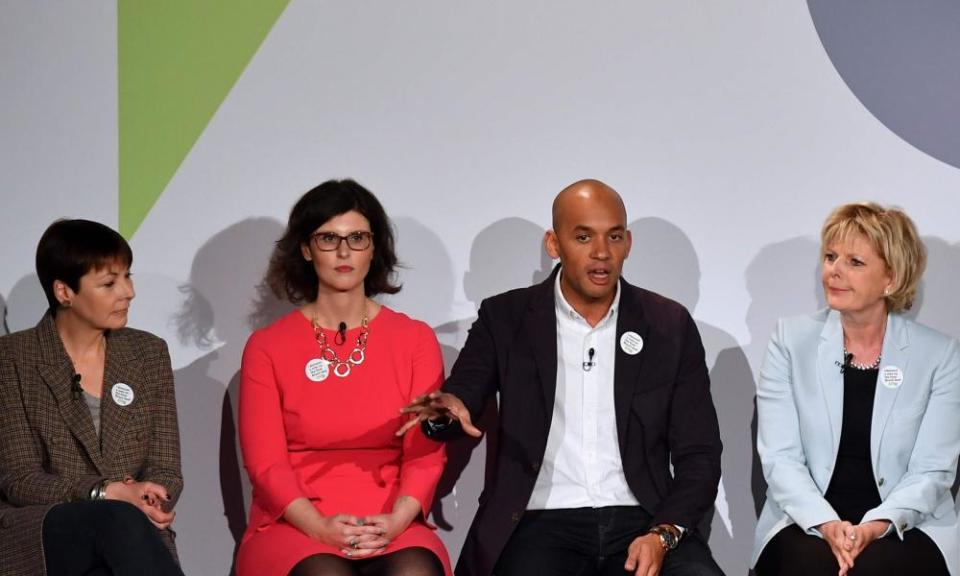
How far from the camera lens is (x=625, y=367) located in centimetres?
402

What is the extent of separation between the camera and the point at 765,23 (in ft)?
15.0

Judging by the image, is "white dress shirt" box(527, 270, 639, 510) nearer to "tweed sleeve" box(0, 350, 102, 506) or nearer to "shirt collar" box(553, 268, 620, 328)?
"shirt collar" box(553, 268, 620, 328)

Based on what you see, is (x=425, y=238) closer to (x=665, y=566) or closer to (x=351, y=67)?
(x=351, y=67)

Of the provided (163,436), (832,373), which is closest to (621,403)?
(832,373)

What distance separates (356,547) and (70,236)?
137 centimetres

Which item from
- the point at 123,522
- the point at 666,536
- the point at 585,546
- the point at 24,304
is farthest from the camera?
the point at 24,304

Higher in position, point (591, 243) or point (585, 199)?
point (585, 199)

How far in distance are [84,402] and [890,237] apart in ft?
8.83

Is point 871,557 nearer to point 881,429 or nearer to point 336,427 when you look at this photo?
point 881,429

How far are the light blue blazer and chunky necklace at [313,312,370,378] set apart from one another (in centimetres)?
137

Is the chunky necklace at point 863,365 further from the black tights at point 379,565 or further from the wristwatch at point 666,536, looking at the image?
the black tights at point 379,565

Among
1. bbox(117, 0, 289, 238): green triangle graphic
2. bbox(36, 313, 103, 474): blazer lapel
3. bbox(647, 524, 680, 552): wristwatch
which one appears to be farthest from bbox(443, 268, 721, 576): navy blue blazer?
bbox(117, 0, 289, 238): green triangle graphic

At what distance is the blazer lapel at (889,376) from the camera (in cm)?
404

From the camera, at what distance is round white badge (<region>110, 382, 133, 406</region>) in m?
4.02
